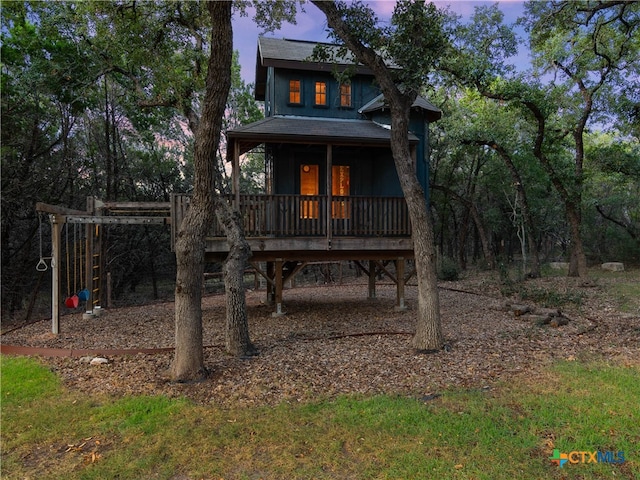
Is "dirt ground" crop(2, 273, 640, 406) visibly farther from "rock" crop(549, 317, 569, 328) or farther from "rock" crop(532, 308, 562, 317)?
"rock" crop(532, 308, 562, 317)

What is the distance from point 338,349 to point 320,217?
13.4 ft

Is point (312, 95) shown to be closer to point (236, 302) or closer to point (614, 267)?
point (236, 302)

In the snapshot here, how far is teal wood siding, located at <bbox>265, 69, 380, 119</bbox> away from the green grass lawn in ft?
29.9

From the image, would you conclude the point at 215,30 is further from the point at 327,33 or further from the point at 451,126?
the point at 451,126

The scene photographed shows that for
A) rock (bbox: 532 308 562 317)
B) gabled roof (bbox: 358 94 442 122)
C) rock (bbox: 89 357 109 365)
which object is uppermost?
gabled roof (bbox: 358 94 442 122)

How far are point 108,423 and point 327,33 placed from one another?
6.96 metres

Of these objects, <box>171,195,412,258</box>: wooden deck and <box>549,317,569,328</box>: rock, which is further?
<box>171,195,412,258</box>: wooden deck

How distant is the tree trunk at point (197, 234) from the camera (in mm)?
5270

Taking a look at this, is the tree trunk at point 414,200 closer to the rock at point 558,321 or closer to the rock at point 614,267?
the rock at point 558,321

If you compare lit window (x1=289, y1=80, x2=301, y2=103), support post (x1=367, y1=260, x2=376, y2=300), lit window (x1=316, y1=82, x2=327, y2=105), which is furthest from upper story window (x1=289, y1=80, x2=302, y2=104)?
support post (x1=367, y1=260, x2=376, y2=300)

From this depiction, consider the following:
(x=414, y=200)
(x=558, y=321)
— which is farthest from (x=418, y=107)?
(x=558, y=321)

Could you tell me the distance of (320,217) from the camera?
1002 centimetres

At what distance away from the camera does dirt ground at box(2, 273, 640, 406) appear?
16.8 feet

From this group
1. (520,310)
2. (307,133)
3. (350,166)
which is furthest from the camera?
(350,166)
